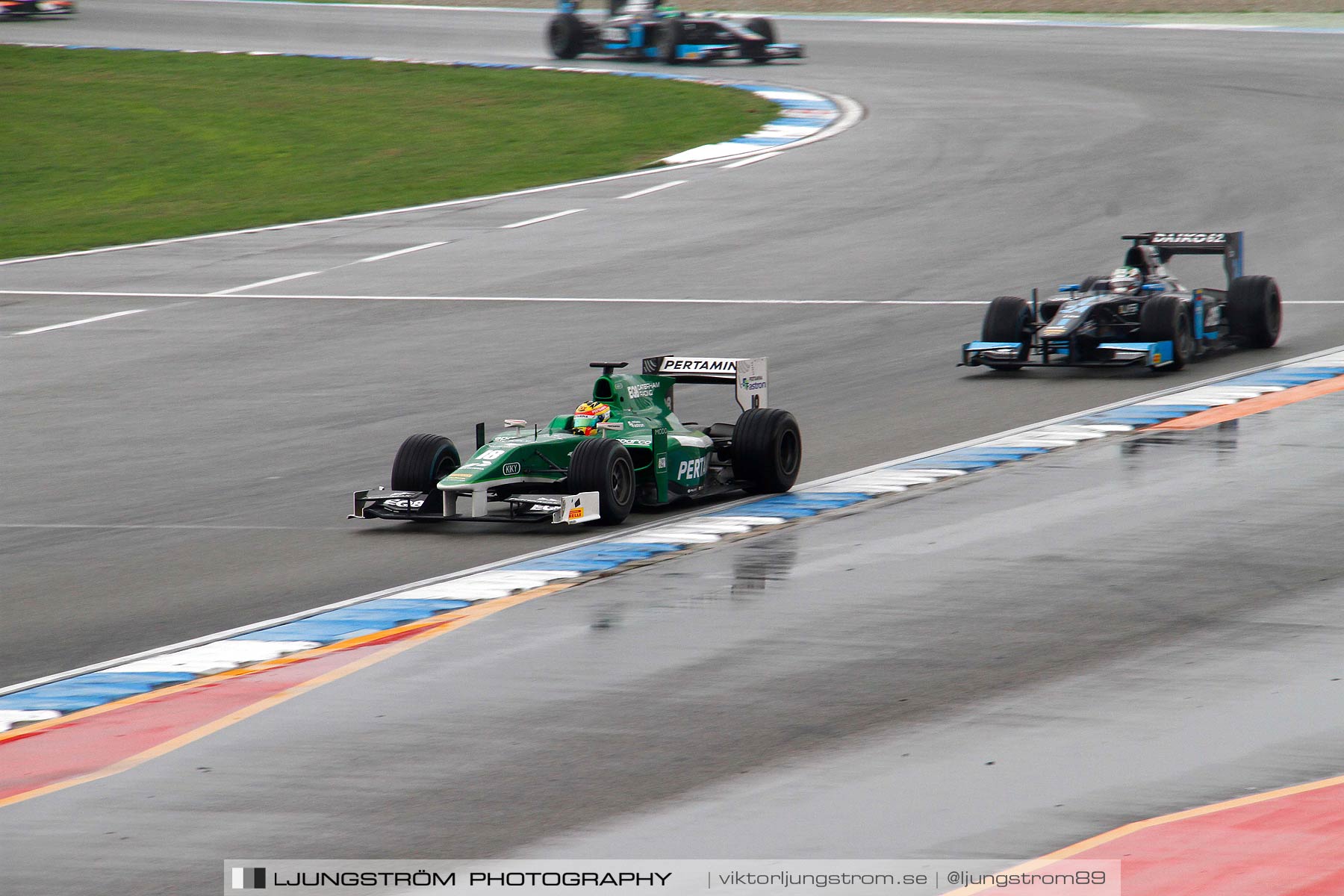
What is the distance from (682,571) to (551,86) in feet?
107

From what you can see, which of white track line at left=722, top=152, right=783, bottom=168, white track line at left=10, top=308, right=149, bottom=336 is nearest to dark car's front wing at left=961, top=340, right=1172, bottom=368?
white track line at left=10, top=308, right=149, bottom=336

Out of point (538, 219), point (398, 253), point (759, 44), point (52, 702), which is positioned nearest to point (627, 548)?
point (52, 702)

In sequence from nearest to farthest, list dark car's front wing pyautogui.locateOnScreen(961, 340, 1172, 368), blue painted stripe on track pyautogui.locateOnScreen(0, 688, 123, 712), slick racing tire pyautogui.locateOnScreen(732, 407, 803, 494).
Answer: blue painted stripe on track pyautogui.locateOnScreen(0, 688, 123, 712) < slick racing tire pyautogui.locateOnScreen(732, 407, 803, 494) < dark car's front wing pyautogui.locateOnScreen(961, 340, 1172, 368)

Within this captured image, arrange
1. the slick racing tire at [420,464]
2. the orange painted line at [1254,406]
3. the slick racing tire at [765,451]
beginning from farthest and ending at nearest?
the orange painted line at [1254,406]
the slick racing tire at [765,451]
the slick racing tire at [420,464]

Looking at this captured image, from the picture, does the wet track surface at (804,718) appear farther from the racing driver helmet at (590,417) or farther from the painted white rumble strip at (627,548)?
the racing driver helmet at (590,417)

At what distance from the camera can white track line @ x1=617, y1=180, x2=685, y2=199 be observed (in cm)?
3180

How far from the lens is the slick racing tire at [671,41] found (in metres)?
46.0

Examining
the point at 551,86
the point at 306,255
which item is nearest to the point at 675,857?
the point at 306,255

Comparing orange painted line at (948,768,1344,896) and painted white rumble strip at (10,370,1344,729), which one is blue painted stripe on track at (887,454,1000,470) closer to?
painted white rumble strip at (10,370,1344,729)

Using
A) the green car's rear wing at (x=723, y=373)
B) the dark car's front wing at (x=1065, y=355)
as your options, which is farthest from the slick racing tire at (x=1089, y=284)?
the green car's rear wing at (x=723, y=373)

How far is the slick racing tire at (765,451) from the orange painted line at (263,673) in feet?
9.18

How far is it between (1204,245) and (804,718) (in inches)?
508

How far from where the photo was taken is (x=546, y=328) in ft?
72.1

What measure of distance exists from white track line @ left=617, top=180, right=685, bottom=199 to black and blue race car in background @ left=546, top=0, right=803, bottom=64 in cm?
1372
